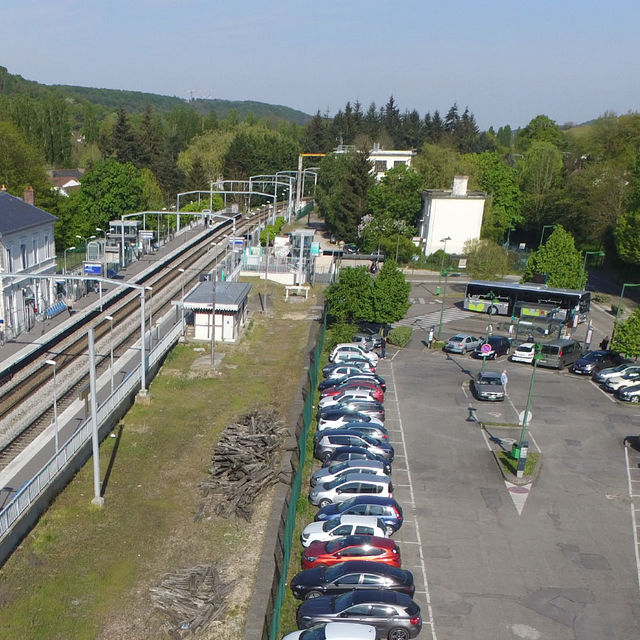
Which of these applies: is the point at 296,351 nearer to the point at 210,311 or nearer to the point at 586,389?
the point at 210,311

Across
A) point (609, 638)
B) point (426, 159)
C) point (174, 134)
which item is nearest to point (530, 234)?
point (426, 159)

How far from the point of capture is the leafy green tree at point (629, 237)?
6031 centimetres

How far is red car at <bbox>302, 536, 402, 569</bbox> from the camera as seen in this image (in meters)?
18.5

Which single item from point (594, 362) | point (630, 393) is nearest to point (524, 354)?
point (594, 362)

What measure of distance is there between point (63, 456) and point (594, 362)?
30.5 meters

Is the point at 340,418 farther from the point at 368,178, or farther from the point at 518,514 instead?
the point at 368,178

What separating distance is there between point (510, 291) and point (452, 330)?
7363 millimetres

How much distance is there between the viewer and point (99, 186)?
229ft

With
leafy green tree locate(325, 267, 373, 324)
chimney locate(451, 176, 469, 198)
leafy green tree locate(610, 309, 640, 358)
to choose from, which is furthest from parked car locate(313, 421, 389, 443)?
chimney locate(451, 176, 469, 198)

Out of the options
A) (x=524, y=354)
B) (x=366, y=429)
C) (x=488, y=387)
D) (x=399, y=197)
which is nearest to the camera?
(x=366, y=429)

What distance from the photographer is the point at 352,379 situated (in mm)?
32531

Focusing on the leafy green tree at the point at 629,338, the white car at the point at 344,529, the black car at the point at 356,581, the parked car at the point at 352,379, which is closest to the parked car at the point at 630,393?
the leafy green tree at the point at 629,338

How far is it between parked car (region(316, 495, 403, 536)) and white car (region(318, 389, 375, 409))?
29.4 ft

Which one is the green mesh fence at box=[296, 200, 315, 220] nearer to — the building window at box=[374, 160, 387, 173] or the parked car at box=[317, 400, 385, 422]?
the building window at box=[374, 160, 387, 173]
